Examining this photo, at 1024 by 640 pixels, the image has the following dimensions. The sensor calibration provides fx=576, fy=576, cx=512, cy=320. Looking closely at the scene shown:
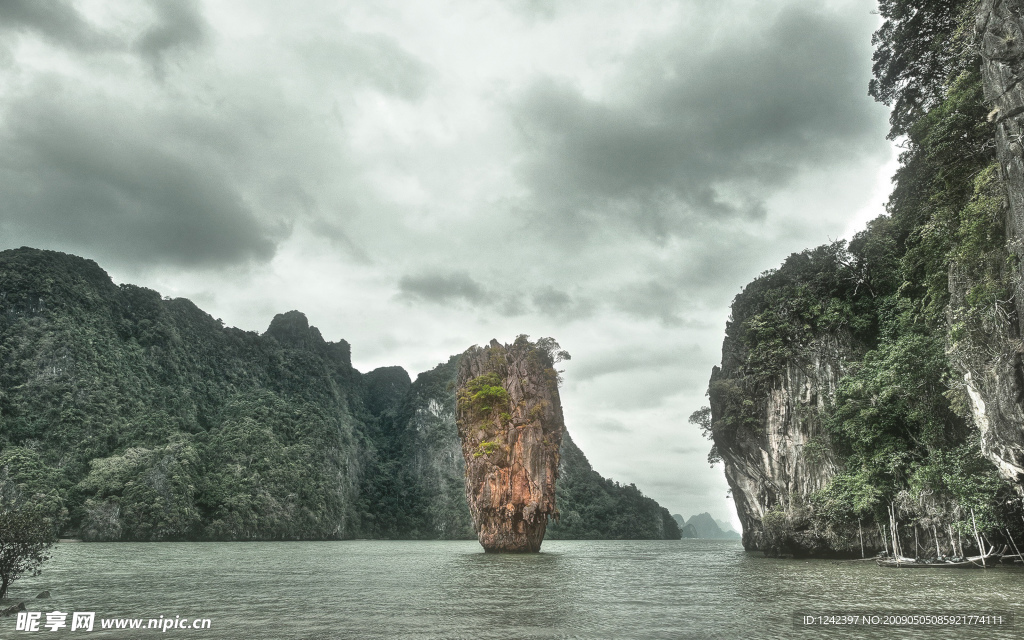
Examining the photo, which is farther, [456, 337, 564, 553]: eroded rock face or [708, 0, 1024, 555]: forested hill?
[456, 337, 564, 553]: eroded rock face

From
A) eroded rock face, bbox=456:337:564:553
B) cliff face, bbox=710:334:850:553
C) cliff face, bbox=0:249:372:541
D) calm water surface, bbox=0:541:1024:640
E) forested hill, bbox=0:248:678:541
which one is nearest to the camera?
calm water surface, bbox=0:541:1024:640

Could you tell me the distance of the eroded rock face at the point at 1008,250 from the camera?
13367 millimetres

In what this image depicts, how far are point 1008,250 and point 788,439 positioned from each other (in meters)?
20.5

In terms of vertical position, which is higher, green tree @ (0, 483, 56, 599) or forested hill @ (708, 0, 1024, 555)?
forested hill @ (708, 0, 1024, 555)

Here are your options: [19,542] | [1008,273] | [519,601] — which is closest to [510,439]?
[519,601]

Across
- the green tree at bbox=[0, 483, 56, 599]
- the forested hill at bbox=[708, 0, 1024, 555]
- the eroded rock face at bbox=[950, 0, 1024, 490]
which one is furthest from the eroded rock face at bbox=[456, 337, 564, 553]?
the green tree at bbox=[0, 483, 56, 599]

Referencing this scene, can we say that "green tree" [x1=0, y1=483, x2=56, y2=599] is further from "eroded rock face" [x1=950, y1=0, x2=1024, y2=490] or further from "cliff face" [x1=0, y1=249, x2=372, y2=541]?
"cliff face" [x1=0, y1=249, x2=372, y2=541]

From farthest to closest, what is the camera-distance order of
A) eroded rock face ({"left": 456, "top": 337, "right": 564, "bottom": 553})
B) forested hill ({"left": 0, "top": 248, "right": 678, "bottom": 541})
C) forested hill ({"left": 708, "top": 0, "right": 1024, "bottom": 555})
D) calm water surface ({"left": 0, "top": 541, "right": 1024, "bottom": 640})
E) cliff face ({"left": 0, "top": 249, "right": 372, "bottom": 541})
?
forested hill ({"left": 0, "top": 248, "right": 678, "bottom": 541})
cliff face ({"left": 0, "top": 249, "right": 372, "bottom": 541})
eroded rock face ({"left": 456, "top": 337, "right": 564, "bottom": 553})
forested hill ({"left": 708, "top": 0, "right": 1024, "bottom": 555})
calm water surface ({"left": 0, "top": 541, "right": 1024, "bottom": 640})

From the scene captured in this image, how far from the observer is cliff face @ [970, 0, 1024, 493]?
1337 cm

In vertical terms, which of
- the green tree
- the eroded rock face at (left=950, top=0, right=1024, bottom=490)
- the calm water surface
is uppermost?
the eroded rock face at (left=950, top=0, right=1024, bottom=490)

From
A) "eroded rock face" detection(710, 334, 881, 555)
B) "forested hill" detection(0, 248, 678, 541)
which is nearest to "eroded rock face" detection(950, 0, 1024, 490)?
"eroded rock face" detection(710, 334, 881, 555)

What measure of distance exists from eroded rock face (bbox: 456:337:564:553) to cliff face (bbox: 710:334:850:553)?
11506 millimetres

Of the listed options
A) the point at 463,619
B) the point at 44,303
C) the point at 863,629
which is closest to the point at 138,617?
the point at 463,619

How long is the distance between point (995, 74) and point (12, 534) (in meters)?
24.1
